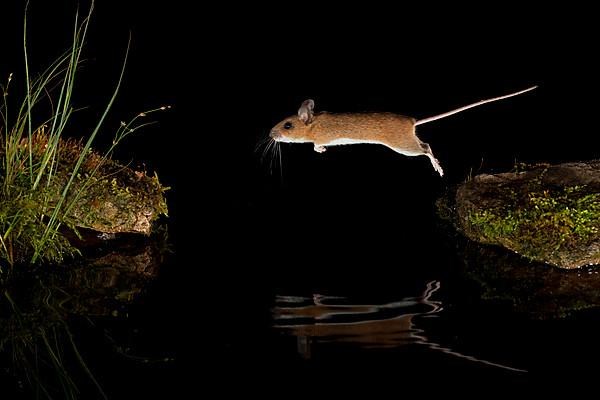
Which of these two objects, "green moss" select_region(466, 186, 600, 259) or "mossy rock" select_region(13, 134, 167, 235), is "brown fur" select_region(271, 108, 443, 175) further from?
"mossy rock" select_region(13, 134, 167, 235)

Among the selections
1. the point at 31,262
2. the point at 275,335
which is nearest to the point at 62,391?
the point at 275,335

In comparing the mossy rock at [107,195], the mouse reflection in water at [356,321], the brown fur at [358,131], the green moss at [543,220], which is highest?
the brown fur at [358,131]

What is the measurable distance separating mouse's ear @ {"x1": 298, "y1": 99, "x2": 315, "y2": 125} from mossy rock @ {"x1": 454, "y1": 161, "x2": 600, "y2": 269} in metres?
1.34

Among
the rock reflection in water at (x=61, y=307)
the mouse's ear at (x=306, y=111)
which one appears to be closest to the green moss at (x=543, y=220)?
the mouse's ear at (x=306, y=111)

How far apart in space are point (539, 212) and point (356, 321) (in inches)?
78.4

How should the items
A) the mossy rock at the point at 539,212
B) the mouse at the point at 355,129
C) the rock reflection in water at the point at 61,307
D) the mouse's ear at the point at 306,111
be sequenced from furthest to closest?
the mouse's ear at the point at 306,111 → the mouse at the point at 355,129 → the mossy rock at the point at 539,212 → the rock reflection in water at the point at 61,307

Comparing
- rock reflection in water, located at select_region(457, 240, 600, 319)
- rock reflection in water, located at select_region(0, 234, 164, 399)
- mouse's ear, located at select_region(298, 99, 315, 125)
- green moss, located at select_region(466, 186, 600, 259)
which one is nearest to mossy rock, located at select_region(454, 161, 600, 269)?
green moss, located at select_region(466, 186, 600, 259)

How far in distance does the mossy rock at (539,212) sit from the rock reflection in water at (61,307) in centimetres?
241

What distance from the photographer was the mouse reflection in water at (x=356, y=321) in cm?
536

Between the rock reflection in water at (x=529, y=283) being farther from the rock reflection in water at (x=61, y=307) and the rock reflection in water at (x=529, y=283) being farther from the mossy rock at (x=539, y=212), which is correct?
the rock reflection in water at (x=61, y=307)

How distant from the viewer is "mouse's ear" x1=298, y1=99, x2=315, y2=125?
24.9 feet

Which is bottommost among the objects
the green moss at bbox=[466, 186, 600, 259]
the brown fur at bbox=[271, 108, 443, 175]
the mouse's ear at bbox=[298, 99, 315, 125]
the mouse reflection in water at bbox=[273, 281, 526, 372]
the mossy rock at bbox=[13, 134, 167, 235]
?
the mouse reflection in water at bbox=[273, 281, 526, 372]

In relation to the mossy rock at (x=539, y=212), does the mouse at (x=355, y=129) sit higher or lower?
higher

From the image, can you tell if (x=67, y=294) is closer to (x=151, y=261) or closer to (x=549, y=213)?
(x=151, y=261)
